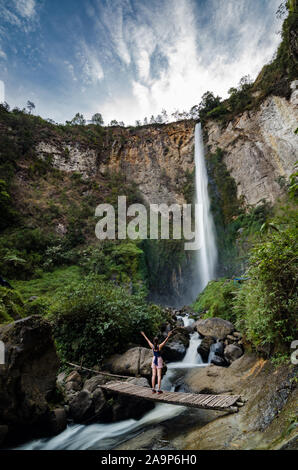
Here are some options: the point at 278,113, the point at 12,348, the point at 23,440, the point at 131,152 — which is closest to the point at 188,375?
the point at 23,440

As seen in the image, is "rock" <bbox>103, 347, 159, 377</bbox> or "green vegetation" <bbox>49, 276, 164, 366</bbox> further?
"green vegetation" <bbox>49, 276, 164, 366</bbox>

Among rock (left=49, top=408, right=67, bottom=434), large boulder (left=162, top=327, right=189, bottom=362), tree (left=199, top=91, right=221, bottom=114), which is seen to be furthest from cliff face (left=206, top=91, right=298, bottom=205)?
rock (left=49, top=408, right=67, bottom=434)

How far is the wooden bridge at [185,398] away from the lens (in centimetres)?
399

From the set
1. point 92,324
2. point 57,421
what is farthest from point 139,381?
point 92,324

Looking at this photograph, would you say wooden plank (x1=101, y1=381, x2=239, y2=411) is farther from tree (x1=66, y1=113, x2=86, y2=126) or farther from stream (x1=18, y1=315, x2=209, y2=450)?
tree (x1=66, y1=113, x2=86, y2=126)

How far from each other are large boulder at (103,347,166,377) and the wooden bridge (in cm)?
83

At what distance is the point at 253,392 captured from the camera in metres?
4.23

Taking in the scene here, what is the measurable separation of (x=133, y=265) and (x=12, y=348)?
45.9ft

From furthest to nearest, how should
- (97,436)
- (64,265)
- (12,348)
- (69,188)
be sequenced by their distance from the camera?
(69,188) < (64,265) < (97,436) < (12,348)

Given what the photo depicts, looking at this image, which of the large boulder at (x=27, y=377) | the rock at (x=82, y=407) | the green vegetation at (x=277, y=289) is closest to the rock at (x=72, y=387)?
the rock at (x=82, y=407)

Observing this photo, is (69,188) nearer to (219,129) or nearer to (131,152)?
(131,152)

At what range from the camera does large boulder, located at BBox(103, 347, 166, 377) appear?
255 inches

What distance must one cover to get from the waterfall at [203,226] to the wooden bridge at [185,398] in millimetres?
17076

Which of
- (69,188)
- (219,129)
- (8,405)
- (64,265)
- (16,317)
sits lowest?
(8,405)
